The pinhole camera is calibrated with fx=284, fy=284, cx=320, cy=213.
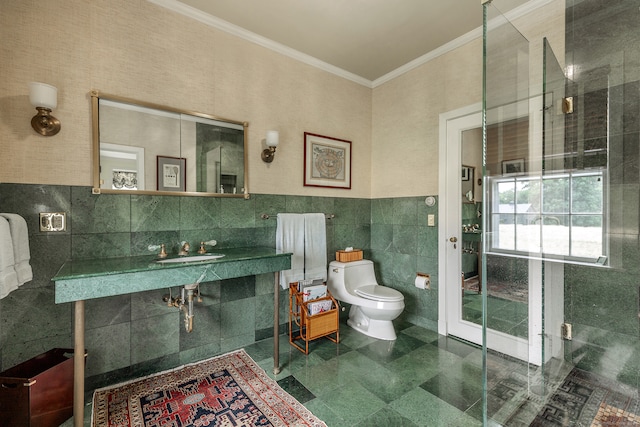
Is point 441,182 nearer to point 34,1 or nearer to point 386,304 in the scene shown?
point 386,304

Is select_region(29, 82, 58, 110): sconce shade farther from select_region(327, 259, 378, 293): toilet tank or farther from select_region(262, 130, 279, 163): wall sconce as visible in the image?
select_region(327, 259, 378, 293): toilet tank

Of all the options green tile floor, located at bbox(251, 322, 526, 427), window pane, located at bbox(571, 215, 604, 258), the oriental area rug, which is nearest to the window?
window pane, located at bbox(571, 215, 604, 258)

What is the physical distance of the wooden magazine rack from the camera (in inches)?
95.3

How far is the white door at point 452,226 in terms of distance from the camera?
2.55 meters

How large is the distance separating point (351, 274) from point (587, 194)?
191cm

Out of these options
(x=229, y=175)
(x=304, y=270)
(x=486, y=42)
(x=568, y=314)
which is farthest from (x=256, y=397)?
(x=486, y=42)

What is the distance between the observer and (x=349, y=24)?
235cm

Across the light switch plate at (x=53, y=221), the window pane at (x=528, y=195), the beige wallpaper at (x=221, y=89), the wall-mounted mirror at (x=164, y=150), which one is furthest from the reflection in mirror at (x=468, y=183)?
the light switch plate at (x=53, y=221)

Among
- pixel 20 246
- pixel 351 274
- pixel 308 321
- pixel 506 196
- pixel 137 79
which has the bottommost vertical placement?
pixel 308 321

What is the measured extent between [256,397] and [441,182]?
7.61ft

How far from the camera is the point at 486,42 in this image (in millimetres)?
1450

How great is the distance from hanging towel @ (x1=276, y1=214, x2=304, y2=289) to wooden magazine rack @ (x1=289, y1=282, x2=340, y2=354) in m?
0.08

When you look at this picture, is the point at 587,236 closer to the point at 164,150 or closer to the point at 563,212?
the point at 563,212

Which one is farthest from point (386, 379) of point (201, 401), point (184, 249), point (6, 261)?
point (6, 261)
